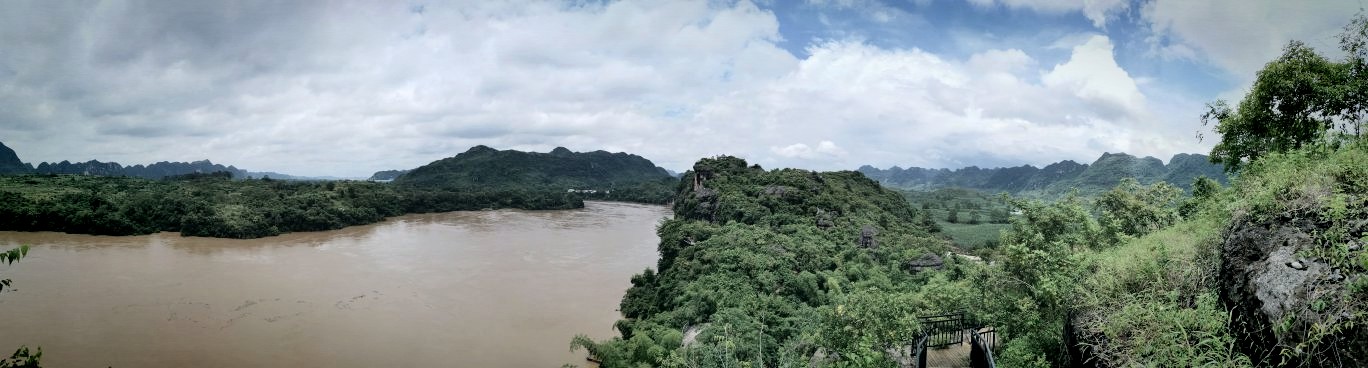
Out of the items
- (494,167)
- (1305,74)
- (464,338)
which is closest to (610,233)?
(464,338)

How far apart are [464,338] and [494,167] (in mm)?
108617

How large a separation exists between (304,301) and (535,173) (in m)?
105

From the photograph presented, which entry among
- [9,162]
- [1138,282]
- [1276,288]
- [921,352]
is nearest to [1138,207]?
[921,352]

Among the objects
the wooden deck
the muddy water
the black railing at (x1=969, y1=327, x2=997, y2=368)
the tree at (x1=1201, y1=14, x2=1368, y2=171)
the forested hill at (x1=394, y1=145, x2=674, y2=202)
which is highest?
the forested hill at (x1=394, y1=145, x2=674, y2=202)

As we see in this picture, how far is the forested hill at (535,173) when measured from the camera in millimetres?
111088

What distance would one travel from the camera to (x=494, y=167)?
124 metres

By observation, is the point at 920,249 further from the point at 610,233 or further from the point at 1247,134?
the point at 610,233

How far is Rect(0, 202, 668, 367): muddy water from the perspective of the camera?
62.6ft

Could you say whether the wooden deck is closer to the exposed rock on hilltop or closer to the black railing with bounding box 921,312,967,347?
the black railing with bounding box 921,312,967,347

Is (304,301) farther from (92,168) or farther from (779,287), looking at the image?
(92,168)

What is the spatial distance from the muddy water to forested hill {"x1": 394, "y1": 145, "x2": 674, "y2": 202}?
61614 millimetres

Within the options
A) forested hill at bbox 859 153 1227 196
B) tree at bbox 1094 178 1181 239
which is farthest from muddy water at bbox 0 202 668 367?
forested hill at bbox 859 153 1227 196

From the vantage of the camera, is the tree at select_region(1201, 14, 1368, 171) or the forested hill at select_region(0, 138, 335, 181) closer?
the tree at select_region(1201, 14, 1368, 171)

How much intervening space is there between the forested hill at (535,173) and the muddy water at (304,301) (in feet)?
202
